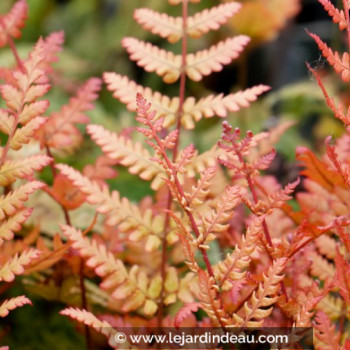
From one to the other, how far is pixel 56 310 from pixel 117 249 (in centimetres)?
20

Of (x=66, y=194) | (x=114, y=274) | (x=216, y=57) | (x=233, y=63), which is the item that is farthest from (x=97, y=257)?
(x=233, y=63)

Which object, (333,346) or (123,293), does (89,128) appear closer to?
(123,293)

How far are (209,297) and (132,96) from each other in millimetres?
243

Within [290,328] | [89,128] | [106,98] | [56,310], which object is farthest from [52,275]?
[106,98]

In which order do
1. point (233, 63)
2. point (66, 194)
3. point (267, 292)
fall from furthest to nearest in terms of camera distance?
point (233, 63) < point (66, 194) < point (267, 292)

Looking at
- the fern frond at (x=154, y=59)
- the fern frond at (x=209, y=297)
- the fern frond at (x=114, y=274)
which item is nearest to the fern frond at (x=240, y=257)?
the fern frond at (x=209, y=297)

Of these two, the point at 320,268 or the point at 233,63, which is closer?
the point at 320,268

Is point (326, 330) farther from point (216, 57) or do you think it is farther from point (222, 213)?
point (216, 57)

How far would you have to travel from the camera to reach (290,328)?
47 centimetres

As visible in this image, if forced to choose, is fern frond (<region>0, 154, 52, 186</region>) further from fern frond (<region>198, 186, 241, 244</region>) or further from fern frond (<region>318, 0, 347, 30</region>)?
fern frond (<region>318, 0, 347, 30</region>)

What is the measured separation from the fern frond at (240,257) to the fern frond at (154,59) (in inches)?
9.4

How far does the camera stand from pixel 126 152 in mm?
556

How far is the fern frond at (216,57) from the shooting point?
0.57 metres

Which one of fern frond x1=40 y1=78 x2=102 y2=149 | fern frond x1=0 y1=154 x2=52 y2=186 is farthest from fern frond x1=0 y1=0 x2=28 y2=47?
fern frond x1=0 y1=154 x2=52 y2=186
